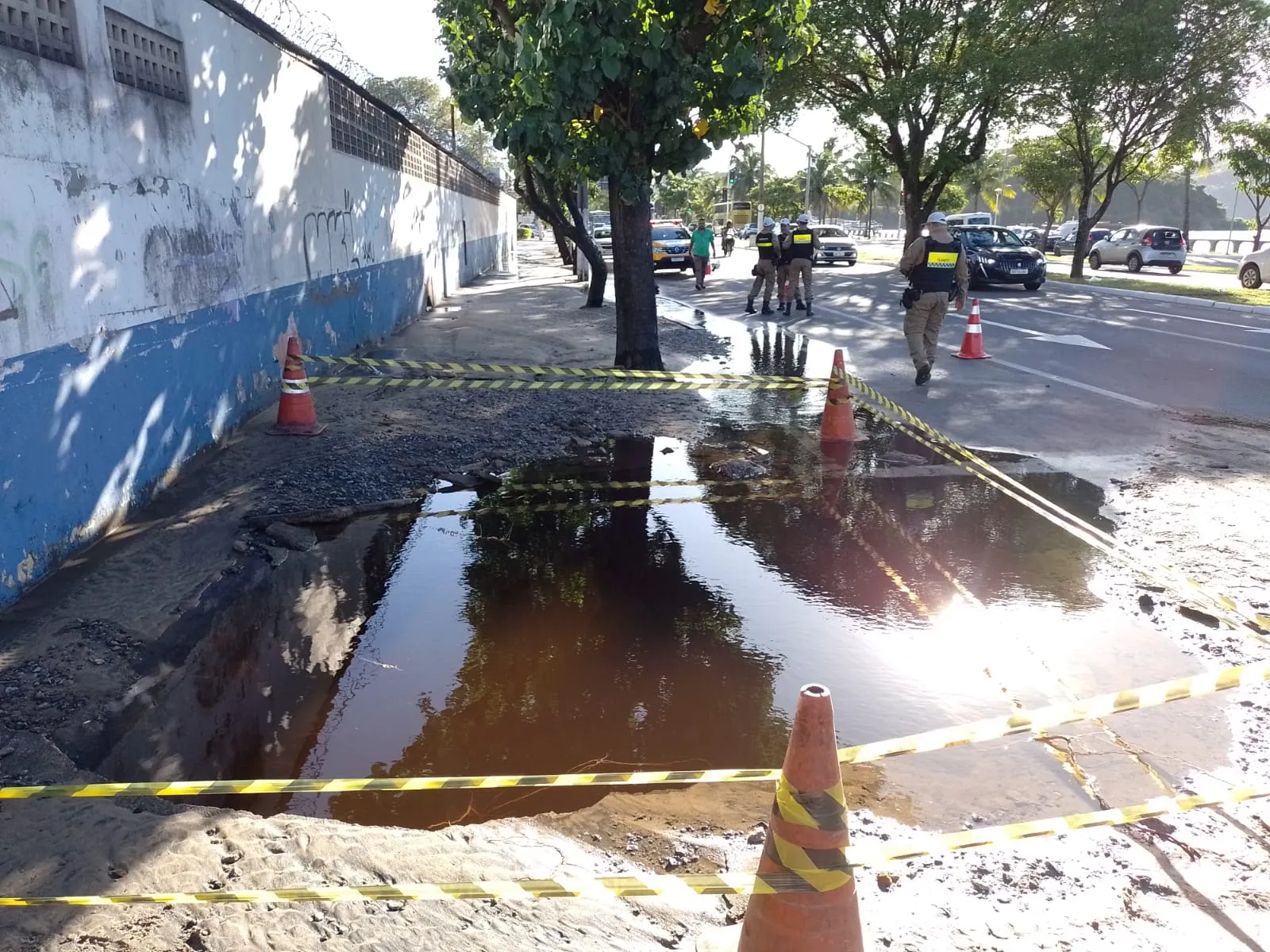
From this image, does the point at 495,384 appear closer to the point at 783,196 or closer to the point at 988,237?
the point at 988,237

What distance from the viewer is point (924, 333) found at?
10609 mm

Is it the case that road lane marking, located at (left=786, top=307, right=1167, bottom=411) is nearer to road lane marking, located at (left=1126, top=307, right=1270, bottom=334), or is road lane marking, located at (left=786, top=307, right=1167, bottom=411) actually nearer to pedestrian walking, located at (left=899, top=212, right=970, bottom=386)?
pedestrian walking, located at (left=899, top=212, right=970, bottom=386)

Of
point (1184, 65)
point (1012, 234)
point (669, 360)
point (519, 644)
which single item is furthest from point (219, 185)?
point (1184, 65)

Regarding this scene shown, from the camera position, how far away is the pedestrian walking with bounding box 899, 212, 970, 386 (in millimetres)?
10281

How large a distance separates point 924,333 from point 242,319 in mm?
7304

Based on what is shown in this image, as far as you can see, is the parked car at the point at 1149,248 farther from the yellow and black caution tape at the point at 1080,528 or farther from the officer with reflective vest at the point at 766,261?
the yellow and black caution tape at the point at 1080,528

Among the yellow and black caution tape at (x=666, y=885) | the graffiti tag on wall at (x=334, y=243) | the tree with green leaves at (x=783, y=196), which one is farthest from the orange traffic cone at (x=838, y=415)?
the tree with green leaves at (x=783, y=196)

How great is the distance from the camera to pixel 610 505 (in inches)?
264

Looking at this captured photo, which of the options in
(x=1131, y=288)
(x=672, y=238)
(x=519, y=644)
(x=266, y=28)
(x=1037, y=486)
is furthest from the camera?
(x=672, y=238)

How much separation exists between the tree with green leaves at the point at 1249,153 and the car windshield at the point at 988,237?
56.6 feet

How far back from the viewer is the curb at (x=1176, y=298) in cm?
1852

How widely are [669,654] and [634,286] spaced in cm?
742

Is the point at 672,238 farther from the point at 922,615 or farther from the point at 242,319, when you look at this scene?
the point at 922,615

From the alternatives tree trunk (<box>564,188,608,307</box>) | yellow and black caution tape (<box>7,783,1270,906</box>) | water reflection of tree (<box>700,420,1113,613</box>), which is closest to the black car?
tree trunk (<box>564,188,608,307</box>)
